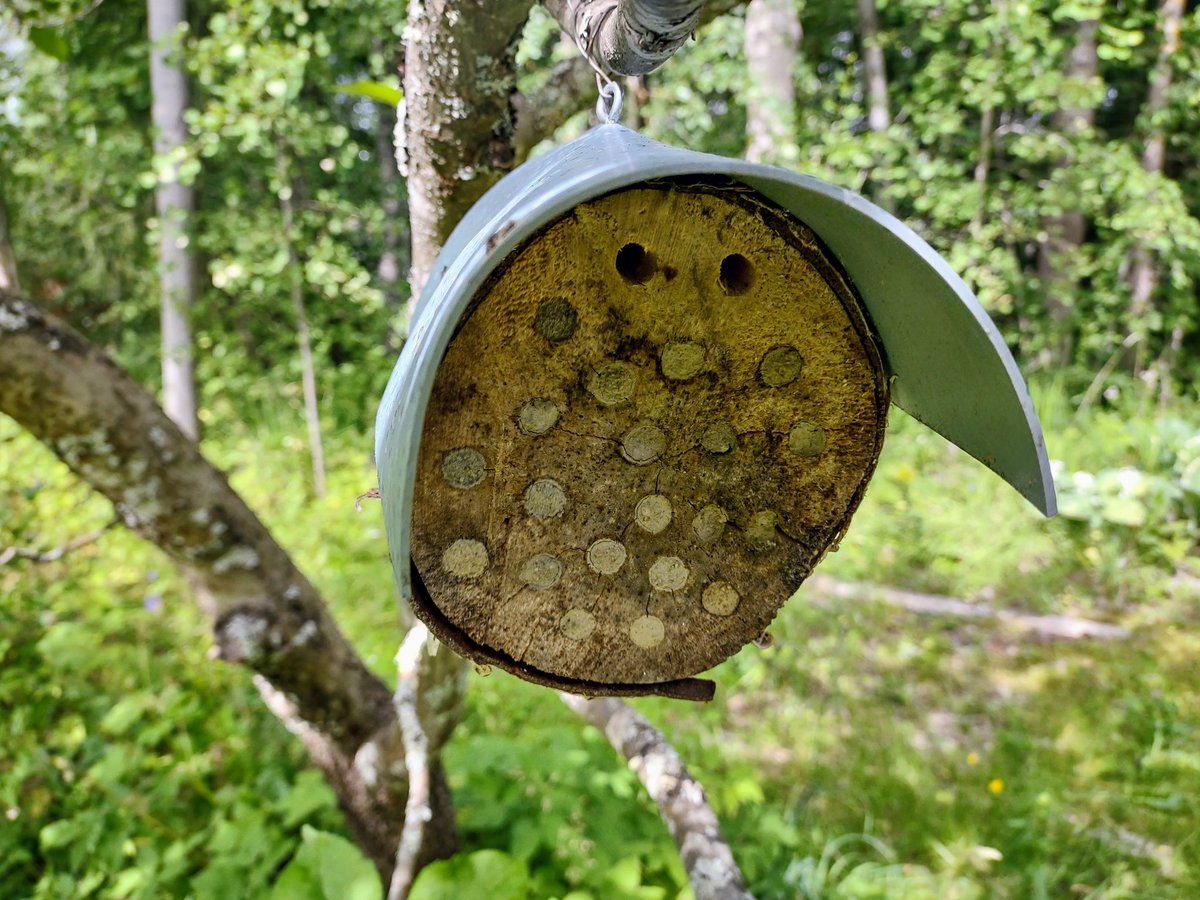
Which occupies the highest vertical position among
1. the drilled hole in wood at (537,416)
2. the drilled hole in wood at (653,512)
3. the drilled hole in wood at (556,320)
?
the drilled hole in wood at (556,320)

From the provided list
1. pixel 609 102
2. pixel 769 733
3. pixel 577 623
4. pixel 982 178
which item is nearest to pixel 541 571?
pixel 577 623

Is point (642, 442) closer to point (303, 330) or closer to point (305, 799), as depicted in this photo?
point (305, 799)

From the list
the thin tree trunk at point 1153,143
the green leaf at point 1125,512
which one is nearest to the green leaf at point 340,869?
the green leaf at point 1125,512

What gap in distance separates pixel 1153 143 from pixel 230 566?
300 inches

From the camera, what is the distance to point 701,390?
2.71 feet

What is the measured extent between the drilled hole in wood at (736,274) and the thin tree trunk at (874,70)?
5465 millimetres

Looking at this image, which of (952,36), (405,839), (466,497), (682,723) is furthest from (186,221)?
(952,36)

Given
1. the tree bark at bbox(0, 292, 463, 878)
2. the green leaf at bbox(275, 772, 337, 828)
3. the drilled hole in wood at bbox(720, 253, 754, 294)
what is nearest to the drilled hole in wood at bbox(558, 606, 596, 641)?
the drilled hole in wood at bbox(720, 253, 754, 294)

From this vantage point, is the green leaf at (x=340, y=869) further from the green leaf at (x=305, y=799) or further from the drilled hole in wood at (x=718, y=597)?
the drilled hole in wood at (x=718, y=597)

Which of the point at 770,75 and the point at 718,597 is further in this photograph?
the point at 770,75

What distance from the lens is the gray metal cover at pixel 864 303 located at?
52 centimetres

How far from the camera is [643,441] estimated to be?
84cm

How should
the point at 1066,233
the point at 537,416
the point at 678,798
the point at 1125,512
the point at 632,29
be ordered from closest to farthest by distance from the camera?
the point at 632,29 → the point at 537,416 → the point at 678,798 → the point at 1125,512 → the point at 1066,233

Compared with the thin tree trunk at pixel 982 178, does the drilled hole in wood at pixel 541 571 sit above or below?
below
